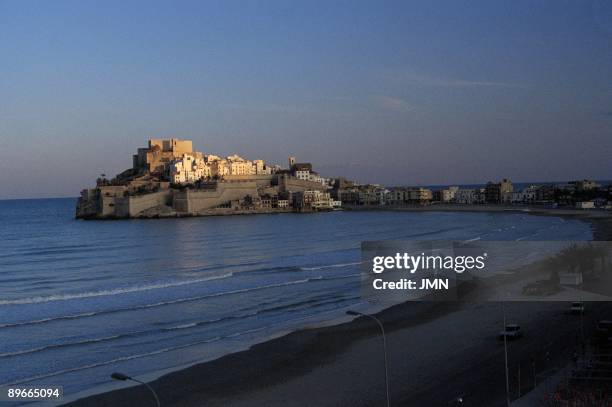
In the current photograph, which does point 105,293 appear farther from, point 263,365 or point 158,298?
point 263,365

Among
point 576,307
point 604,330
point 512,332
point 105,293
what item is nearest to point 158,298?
point 105,293

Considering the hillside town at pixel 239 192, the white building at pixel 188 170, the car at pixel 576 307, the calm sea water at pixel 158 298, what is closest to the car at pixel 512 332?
the car at pixel 576 307

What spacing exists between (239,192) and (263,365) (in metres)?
60.9

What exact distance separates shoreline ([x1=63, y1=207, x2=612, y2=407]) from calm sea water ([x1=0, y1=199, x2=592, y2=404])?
50 cm

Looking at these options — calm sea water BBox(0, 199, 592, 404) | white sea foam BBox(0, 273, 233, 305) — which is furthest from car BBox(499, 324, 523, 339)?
white sea foam BBox(0, 273, 233, 305)

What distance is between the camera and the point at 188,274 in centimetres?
2270

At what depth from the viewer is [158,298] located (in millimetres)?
17344

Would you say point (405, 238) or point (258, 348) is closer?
point (258, 348)

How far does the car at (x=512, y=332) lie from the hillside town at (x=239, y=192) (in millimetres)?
54117

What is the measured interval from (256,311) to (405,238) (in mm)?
20416

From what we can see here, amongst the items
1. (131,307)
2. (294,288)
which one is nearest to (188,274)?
(294,288)

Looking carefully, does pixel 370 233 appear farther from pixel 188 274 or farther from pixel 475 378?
pixel 475 378

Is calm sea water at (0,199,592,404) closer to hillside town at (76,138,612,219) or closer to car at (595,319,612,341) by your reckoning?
car at (595,319,612,341)

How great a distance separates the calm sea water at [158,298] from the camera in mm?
11359
